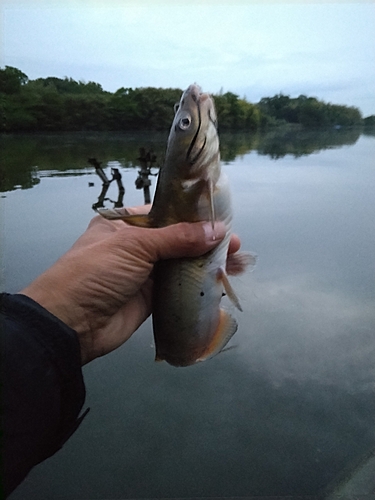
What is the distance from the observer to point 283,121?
38.8 ft

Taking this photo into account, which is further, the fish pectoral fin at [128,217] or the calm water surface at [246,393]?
the calm water surface at [246,393]

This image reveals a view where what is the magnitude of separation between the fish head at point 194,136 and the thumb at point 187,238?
0.15 m

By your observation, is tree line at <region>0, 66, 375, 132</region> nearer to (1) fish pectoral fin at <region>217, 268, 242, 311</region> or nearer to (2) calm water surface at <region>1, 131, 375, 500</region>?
(2) calm water surface at <region>1, 131, 375, 500</region>

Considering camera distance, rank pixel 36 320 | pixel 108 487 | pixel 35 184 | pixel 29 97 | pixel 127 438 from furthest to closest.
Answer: pixel 35 184 < pixel 29 97 < pixel 127 438 < pixel 108 487 < pixel 36 320

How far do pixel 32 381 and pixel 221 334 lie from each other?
630 millimetres

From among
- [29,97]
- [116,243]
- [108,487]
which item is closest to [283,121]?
[29,97]

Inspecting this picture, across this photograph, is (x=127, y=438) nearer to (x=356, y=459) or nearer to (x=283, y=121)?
(x=356, y=459)

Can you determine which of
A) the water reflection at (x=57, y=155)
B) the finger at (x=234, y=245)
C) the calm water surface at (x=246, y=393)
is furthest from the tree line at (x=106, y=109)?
the finger at (x=234, y=245)

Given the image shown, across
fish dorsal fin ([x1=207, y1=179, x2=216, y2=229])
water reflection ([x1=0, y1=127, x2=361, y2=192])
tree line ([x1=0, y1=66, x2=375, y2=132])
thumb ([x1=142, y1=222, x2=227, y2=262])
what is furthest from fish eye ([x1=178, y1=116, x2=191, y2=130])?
water reflection ([x1=0, y1=127, x2=361, y2=192])

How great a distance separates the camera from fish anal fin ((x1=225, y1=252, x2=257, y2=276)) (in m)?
1.52

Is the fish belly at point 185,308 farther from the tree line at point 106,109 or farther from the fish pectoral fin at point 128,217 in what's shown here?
the tree line at point 106,109

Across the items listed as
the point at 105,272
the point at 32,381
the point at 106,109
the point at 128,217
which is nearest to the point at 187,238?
the point at 128,217

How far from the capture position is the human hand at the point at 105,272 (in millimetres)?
1232

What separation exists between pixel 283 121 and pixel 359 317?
6067mm
